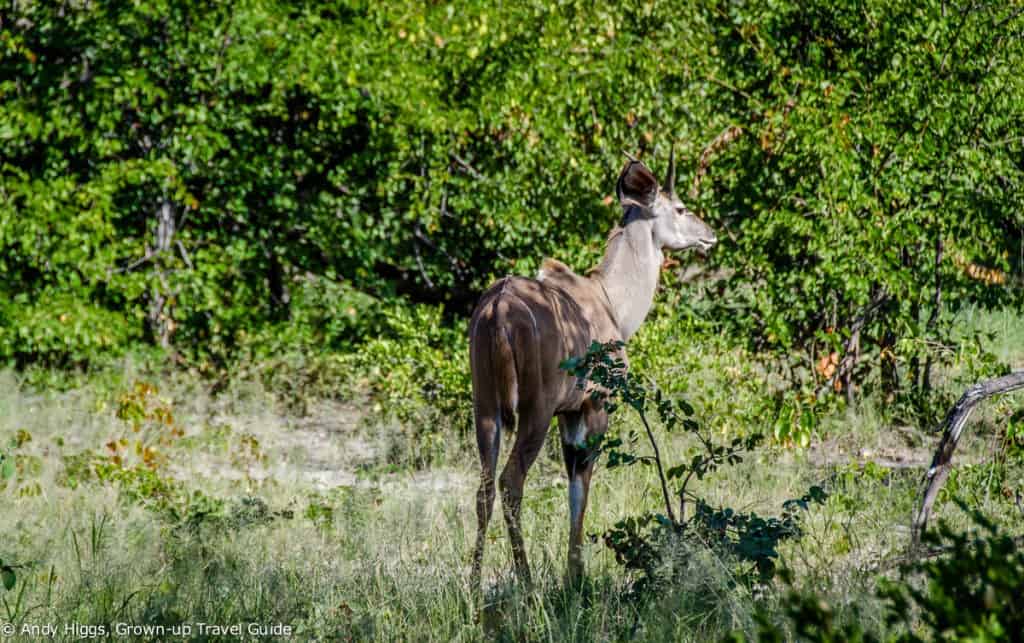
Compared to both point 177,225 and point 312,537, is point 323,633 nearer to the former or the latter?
point 312,537

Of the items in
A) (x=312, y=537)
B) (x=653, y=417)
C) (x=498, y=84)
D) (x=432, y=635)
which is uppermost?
(x=498, y=84)

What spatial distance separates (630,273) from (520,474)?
89.7 inches

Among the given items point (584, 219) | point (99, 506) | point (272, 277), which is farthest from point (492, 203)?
point (99, 506)

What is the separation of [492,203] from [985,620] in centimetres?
772

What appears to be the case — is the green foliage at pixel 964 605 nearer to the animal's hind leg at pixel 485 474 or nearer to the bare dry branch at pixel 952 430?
the bare dry branch at pixel 952 430

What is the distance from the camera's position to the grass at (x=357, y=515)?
15.6 ft

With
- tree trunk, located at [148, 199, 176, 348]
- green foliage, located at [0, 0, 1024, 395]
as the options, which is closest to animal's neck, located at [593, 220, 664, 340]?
green foliage, located at [0, 0, 1024, 395]

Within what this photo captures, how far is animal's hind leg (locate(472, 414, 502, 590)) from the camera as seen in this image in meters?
5.43

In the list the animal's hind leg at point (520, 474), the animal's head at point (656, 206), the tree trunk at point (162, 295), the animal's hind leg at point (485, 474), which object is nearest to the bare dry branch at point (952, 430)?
the animal's hind leg at point (520, 474)

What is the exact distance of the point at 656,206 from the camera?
308 inches

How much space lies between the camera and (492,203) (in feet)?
32.6

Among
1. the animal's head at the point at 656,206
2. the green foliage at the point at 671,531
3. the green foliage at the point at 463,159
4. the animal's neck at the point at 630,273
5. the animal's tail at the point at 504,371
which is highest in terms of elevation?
the green foliage at the point at 463,159

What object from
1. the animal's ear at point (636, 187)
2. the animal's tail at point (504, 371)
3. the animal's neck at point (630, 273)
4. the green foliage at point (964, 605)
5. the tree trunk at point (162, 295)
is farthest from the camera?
the tree trunk at point (162, 295)

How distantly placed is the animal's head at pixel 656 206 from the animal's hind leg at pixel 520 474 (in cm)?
229
